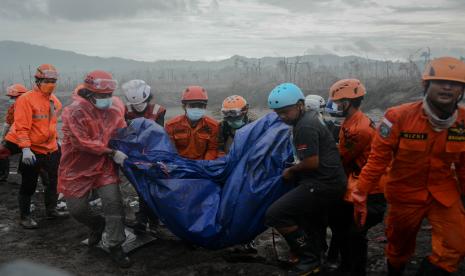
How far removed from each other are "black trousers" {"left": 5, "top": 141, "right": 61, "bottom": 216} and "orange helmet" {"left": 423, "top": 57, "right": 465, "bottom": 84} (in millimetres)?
4480

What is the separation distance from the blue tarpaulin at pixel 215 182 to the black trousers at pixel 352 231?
→ 0.60 m

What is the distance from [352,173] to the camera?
13.9 feet

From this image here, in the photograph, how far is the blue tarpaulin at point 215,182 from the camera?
4.14 metres

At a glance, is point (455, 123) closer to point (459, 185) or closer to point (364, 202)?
point (459, 185)

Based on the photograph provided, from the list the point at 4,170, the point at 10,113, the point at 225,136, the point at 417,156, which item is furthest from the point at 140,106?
the point at 4,170

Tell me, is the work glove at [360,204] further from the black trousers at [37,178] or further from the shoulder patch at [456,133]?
the black trousers at [37,178]

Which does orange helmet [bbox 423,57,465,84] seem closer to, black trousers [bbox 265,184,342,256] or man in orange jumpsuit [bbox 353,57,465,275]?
man in orange jumpsuit [bbox 353,57,465,275]

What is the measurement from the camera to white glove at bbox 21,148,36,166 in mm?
5291

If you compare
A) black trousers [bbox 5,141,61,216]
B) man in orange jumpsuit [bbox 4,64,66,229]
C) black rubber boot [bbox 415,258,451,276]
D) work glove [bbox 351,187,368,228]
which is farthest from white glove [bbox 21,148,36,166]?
black rubber boot [bbox 415,258,451,276]

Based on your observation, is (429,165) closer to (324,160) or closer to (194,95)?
(324,160)

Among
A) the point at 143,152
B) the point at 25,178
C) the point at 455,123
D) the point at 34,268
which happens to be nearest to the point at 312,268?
the point at 455,123

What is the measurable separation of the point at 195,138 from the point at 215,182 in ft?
2.91

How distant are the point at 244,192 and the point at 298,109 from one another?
892 millimetres

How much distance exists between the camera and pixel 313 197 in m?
3.79
